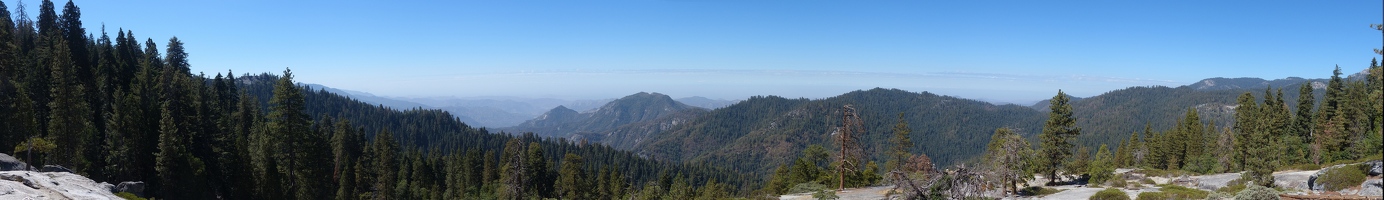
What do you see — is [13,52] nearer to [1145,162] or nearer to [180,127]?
[180,127]

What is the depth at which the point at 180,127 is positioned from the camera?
147 feet

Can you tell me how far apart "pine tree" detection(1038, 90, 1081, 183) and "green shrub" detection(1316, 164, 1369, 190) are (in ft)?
34.8

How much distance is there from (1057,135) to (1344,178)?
12285 mm

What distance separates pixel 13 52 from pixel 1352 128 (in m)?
119

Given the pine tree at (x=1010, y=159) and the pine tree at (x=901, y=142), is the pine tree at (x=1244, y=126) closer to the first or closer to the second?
the pine tree at (x=901, y=142)

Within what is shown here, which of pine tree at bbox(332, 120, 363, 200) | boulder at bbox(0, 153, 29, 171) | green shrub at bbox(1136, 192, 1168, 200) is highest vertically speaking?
boulder at bbox(0, 153, 29, 171)

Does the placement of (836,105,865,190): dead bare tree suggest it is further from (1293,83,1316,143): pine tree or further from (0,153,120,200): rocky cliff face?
(1293,83,1316,143): pine tree

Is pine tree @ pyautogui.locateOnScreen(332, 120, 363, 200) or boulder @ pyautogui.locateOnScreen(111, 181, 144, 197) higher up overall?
boulder @ pyautogui.locateOnScreen(111, 181, 144, 197)

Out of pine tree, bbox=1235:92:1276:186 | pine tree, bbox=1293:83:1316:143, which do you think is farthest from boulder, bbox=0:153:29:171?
pine tree, bbox=1293:83:1316:143

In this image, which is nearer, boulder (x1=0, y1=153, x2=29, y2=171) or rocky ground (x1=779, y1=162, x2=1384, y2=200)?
rocky ground (x1=779, y1=162, x2=1384, y2=200)

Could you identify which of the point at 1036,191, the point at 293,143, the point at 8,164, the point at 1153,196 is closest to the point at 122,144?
the point at 293,143

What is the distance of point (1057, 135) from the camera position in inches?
1483

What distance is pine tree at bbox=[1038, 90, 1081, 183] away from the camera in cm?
3677

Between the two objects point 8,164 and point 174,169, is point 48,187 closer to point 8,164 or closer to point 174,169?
point 8,164
